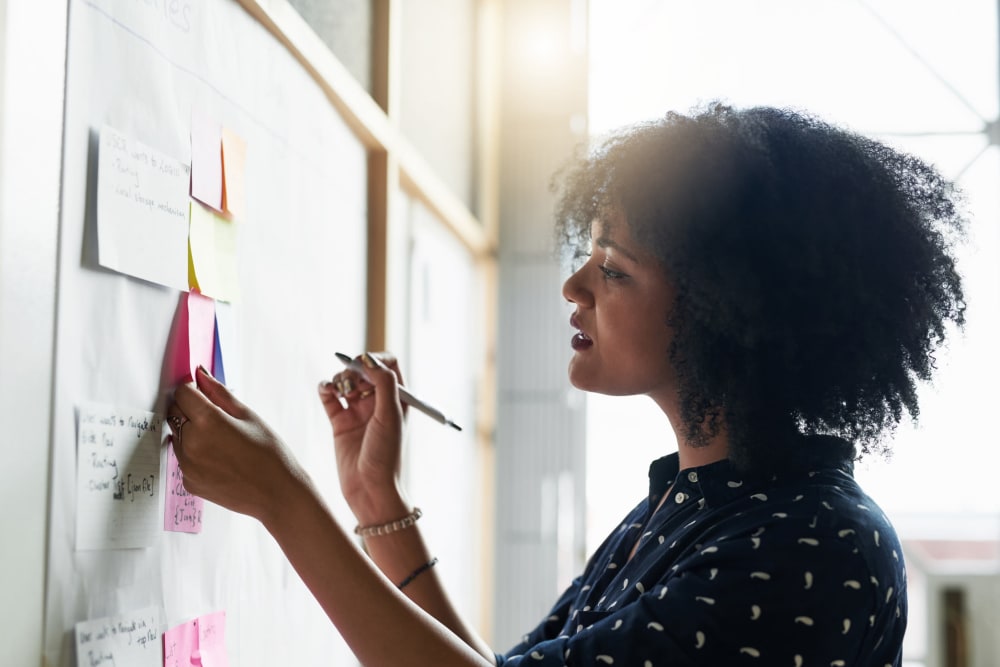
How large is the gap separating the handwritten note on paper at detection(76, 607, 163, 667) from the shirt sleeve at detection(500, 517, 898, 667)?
1.04 ft

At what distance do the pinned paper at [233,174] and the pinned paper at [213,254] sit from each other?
0.7 inches

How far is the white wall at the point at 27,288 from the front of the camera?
0.63 meters

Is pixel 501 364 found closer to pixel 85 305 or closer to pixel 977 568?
pixel 977 568

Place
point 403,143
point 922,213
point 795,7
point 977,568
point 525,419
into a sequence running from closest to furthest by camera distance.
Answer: point 922,213
point 403,143
point 977,568
point 525,419
point 795,7

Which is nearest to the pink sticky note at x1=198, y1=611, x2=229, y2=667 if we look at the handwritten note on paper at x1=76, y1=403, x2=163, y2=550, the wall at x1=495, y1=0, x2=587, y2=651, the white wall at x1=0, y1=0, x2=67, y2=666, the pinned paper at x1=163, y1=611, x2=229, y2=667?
the pinned paper at x1=163, y1=611, x2=229, y2=667

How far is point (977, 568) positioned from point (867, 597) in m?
2.07

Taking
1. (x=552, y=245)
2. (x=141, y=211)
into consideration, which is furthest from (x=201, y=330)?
(x=552, y=245)

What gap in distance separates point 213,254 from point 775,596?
0.57 metres

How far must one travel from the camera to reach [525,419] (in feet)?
8.97

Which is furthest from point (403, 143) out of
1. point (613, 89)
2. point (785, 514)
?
point (613, 89)

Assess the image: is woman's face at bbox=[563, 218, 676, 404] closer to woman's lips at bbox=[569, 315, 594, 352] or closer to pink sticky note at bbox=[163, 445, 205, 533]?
woman's lips at bbox=[569, 315, 594, 352]

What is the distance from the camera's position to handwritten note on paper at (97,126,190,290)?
75 centimetres

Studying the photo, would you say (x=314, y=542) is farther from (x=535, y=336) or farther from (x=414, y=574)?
(x=535, y=336)

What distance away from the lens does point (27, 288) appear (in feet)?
2.14
